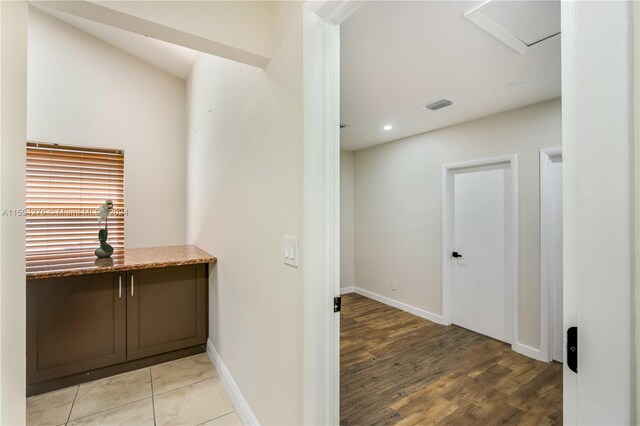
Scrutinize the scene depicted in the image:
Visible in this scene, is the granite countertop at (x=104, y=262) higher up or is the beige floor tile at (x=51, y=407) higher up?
Result: the granite countertop at (x=104, y=262)

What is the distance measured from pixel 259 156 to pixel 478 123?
2.85m

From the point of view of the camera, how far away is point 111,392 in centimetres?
220

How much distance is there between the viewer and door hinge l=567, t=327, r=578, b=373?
1.78 feet

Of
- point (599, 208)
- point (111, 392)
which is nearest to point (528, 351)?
point (599, 208)

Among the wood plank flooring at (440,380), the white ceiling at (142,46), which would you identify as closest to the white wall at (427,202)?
the wood plank flooring at (440,380)

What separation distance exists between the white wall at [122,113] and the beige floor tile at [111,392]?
1900mm

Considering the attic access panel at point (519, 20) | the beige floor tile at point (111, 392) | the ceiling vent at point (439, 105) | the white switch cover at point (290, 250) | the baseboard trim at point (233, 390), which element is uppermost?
the ceiling vent at point (439, 105)

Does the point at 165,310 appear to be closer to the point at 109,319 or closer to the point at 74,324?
the point at 109,319

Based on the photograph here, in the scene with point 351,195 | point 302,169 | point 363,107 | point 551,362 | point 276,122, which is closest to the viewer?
point 302,169

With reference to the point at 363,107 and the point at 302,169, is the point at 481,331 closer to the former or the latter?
the point at 363,107

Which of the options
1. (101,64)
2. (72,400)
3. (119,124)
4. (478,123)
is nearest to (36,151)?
(119,124)

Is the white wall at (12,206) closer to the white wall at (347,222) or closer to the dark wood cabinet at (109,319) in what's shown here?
the dark wood cabinet at (109,319)

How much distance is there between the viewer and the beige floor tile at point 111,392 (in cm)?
203

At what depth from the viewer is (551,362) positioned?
2762 mm
